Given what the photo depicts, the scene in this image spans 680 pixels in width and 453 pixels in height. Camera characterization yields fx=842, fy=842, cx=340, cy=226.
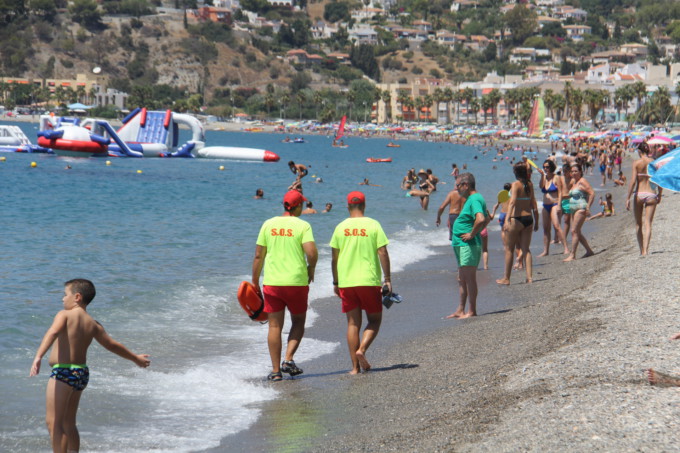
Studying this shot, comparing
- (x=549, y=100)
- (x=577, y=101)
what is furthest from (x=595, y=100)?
(x=549, y=100)

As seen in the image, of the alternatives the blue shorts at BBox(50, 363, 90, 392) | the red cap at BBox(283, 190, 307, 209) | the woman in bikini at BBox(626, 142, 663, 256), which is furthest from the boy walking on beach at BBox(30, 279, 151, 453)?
the woman in bikini at BBox(626, 142, 663, 256)

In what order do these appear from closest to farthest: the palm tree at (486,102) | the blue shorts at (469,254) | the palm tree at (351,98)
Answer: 1. the blue shorts at (469,254)
2. the palm tree at (486,102)
3. the palm tree at (351,98)

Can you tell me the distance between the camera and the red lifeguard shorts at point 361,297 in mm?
7074

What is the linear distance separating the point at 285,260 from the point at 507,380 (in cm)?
205

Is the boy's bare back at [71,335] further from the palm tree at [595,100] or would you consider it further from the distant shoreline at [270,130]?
the distant shoreline at [270,130]

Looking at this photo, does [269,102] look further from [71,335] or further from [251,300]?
[71,335]

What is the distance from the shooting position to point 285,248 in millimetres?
6980

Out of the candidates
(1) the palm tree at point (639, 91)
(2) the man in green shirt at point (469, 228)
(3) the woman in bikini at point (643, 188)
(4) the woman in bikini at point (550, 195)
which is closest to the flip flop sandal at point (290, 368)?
(2) the man in green shirt at point (469, 228)

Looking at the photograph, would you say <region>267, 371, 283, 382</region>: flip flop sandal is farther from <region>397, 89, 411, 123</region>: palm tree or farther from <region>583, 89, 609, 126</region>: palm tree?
<region>397, 89, 411, 123</region>: palm tree

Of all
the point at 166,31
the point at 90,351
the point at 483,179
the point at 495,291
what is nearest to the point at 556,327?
the point at 495,291

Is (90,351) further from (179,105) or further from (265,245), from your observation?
(179,105)

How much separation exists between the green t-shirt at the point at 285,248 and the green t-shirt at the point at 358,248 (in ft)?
0.95

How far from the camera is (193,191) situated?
33938mm

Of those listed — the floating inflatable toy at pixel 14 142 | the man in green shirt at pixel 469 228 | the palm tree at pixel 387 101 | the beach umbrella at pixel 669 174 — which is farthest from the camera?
the palm tree at pixel 387 101
